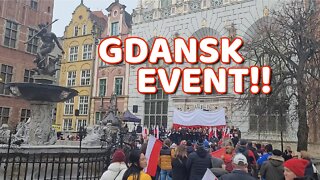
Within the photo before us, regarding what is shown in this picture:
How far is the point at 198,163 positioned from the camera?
7.55 m

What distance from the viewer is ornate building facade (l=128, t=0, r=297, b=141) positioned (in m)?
26.3

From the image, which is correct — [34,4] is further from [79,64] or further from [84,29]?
[79,64]

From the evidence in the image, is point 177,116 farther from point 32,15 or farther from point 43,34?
point 32,15

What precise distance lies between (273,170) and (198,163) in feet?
5.91

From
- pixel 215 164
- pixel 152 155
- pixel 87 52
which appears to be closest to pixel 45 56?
pixel 152 155

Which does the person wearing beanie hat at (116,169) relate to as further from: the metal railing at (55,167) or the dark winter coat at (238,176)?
the metal railing at (55,167)

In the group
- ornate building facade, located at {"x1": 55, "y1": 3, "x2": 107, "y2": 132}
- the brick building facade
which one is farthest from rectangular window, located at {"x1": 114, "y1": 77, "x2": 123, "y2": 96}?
the brick building facade

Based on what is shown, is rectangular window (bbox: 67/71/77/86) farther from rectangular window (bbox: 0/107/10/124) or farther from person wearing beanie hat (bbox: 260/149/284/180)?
person wearing beanie hat (bbox: 260/149/284/180)

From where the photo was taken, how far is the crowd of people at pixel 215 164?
4.26 m

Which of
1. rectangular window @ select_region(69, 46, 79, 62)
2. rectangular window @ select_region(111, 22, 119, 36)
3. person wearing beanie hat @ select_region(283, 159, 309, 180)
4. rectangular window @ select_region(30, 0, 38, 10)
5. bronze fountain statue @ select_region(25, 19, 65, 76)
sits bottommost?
person wearing beanie hat @ select_region(283, 159, 309, 180)

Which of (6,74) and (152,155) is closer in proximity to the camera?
(152,155)

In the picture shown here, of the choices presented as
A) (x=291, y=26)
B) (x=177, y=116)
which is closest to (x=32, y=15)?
(x=177, y=116)

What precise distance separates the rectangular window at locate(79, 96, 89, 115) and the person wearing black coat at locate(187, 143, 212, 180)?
3140 cm

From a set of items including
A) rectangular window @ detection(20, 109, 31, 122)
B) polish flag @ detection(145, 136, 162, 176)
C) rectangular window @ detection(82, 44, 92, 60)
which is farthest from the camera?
rectangular window @ detection(82, 44, 92, 60)
